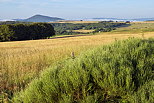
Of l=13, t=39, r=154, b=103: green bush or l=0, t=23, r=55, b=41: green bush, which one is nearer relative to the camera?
l=13, t=39, r=154, b=103: green bush

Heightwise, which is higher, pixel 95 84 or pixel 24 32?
pixel 95 84

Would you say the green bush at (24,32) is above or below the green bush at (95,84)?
below

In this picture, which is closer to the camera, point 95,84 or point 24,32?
point 95,84

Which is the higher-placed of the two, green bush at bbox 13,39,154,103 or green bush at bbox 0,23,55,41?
green bush at bbox 13,39,154,103

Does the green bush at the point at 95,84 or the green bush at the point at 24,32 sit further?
the green bush at the point at 24,32

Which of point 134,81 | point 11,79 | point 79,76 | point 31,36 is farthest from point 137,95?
point 31,36

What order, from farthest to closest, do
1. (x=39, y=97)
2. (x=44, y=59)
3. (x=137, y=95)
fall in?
(x=44, y=59) → (x=39, y=97) → (x=137, y=95)

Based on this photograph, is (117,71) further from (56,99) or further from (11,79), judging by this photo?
(11,79)

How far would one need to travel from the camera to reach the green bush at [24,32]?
5944cm

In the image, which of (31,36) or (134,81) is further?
(31,36)

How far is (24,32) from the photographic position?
63969mm

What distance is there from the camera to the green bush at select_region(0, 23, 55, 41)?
5944cm

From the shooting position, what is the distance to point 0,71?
246 inches

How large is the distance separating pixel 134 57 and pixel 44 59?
5065 millimetres
